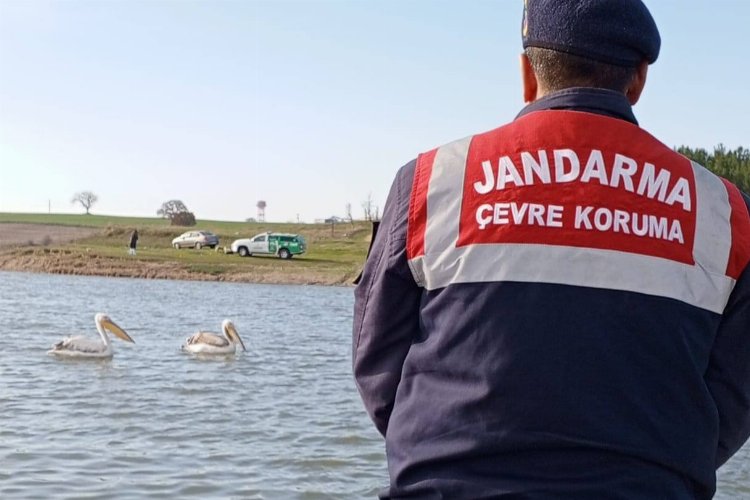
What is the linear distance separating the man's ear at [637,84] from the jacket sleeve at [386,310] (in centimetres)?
51

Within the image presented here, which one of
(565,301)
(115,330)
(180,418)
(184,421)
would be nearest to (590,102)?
(565,301)

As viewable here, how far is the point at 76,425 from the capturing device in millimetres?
10906

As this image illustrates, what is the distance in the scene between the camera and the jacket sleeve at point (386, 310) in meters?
2.19

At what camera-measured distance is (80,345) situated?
17.1m

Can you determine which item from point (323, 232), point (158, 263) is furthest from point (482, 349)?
point (323, 232)

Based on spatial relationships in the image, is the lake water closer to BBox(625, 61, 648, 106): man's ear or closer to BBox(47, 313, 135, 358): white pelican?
BBox(47, 313, 135, 358): white pelican

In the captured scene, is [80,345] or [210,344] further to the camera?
[210,344]

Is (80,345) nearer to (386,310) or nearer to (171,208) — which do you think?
(386,310)

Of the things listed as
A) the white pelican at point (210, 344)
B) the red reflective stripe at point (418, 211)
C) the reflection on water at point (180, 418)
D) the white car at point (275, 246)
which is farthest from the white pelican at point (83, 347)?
the white car at point (275, 246)

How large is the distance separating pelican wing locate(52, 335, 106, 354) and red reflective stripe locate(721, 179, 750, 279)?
15.7 metres

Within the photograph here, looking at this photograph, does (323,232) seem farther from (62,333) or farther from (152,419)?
(152,419)

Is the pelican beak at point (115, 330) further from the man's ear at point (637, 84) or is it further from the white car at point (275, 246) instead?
the white car at point (275, 246)

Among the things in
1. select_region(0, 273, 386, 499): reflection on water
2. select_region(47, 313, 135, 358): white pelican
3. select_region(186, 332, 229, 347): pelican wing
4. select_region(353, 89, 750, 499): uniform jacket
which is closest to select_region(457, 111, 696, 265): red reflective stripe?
select_region(353, 89, 750, 499): uniform jacket

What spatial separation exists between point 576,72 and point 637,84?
172 mm
